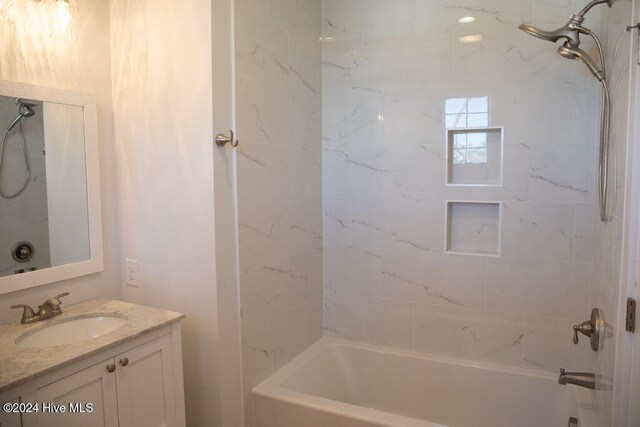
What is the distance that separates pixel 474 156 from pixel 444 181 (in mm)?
219

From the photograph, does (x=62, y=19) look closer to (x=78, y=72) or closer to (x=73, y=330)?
(x=78, y=72)

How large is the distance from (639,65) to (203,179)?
5.27 ft

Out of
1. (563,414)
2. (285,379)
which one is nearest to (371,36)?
(285,379)

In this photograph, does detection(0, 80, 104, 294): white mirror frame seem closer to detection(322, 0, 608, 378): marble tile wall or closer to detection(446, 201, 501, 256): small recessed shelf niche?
detection(322, 0, 608, 378): marble tile wall

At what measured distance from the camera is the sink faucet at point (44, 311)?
1.69 meters

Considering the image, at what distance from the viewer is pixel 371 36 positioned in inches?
103

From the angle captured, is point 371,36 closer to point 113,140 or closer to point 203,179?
point 203,179

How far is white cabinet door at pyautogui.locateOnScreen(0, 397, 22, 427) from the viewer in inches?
49.6

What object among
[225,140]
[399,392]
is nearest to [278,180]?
[225,140]

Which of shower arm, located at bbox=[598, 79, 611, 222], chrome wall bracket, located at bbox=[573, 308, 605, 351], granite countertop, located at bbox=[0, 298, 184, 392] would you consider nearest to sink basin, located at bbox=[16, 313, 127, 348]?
granite countertop, located at bbox=[0, 298, 184, 392]

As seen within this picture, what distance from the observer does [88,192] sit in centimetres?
203

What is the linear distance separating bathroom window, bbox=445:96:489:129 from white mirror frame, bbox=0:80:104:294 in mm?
1851

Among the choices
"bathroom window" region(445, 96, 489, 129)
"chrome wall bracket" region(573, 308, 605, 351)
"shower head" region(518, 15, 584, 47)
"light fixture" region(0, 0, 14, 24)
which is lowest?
"chrome wall bracket" region(573, 308, 605, 351)

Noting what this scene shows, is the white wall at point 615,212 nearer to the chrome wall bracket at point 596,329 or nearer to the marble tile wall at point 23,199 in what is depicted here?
the chrome wall bracket at point 596,329
